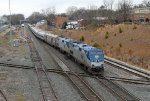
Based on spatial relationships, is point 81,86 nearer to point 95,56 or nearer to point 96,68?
point 96,68

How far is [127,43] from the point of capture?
171 ft

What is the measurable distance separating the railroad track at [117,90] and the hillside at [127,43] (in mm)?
8218

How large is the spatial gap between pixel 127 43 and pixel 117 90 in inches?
1111

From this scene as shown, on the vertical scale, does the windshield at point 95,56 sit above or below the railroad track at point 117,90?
above

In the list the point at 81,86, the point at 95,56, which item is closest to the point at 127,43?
the point at 95,56

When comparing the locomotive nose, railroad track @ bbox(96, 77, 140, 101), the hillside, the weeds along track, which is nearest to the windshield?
the locomotive nose

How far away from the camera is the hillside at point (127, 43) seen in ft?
133

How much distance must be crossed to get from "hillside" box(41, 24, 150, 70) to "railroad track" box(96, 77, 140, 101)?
8218 mm

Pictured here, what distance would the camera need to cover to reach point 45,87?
25.7 meters

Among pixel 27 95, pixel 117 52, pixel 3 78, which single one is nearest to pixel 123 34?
pixel 117 52

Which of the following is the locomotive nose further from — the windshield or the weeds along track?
the weeds along track

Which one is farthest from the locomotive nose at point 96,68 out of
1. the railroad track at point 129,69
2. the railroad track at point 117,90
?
the railroad track at point 129,69

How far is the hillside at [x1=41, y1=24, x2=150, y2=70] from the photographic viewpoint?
40438 mm

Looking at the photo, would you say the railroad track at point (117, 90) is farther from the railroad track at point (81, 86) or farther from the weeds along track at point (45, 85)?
the weeds along track at point (45, 85)
